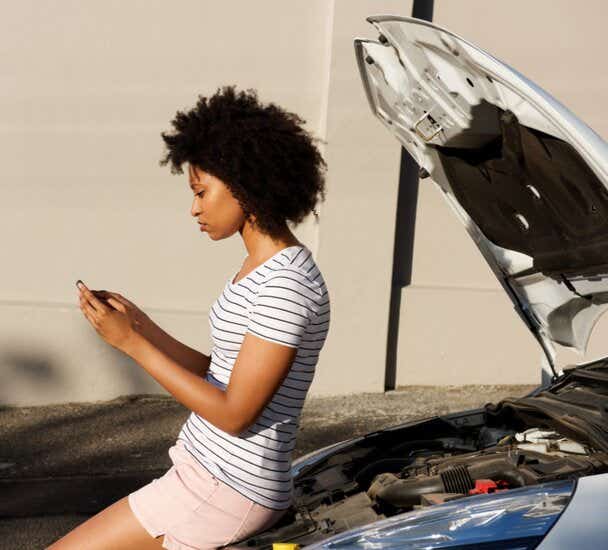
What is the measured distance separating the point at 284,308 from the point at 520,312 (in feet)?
4.65

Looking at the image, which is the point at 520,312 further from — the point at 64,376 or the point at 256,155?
the point at 64,376

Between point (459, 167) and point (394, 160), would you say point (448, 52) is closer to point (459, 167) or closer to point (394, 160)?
point (459, 167)

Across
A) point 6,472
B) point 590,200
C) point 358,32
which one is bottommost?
point 6,472

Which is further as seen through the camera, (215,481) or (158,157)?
(158,157)

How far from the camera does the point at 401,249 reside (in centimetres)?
804

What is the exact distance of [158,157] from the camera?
7660mm

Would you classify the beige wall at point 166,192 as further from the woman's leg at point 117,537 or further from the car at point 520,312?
the woman's leg at point 117,537

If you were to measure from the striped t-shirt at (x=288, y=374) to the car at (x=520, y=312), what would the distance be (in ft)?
0.62

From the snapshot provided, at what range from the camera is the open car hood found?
2967mm

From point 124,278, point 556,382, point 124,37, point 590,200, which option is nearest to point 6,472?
point 124,278

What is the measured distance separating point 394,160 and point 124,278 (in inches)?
80.0

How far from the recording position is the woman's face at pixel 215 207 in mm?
A: 3027

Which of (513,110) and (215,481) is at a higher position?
(513,110)

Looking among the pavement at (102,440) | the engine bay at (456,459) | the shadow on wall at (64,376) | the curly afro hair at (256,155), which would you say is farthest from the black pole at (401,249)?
the curly afro hair at (256,155)
